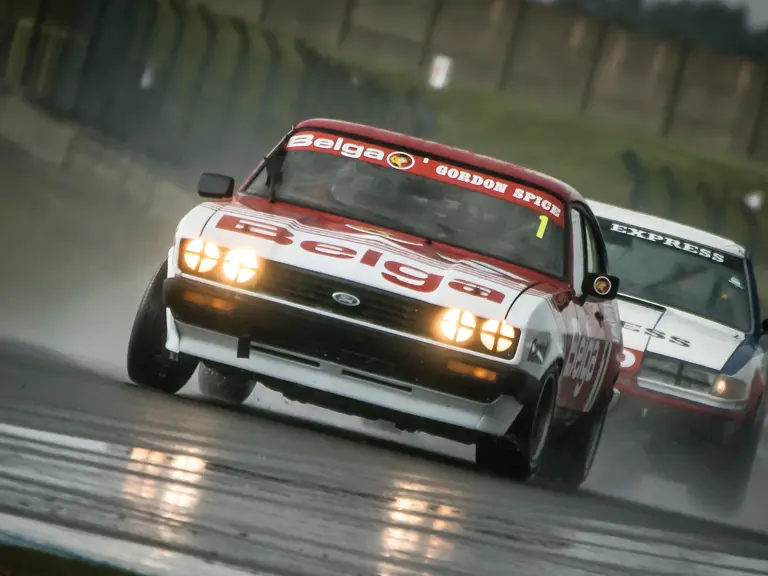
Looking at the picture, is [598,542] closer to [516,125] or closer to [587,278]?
[587,278]

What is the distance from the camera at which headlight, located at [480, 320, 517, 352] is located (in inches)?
290

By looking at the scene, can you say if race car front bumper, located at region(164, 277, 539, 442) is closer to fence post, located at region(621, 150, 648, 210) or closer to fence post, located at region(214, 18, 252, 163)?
fence post, located at region(214, 18, 252, 163)

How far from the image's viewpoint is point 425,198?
8586 mm

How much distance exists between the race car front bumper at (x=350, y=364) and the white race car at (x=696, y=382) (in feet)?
12.8

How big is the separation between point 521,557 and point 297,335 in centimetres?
250

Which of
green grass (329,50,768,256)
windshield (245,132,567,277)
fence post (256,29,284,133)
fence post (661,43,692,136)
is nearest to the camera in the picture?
windshield (245,132,567,277)

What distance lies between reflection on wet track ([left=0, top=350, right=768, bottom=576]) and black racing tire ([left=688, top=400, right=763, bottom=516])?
123 inches

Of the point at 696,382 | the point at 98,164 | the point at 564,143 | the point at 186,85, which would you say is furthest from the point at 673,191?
the point at 696,382

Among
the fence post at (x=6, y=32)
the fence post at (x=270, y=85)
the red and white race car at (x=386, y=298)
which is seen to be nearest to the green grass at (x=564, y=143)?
the fence post at (x=270, y=85)

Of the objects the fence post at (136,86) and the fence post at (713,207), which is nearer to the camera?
the fence post at (136,86)

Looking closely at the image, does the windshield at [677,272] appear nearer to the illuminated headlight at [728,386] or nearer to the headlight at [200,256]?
the illuminated headlight at [728,386]

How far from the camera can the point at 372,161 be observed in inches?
343

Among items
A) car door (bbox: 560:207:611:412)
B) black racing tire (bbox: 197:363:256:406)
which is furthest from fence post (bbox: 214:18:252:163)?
car door (bbox: 560:207:611:412)

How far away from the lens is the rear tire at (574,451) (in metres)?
9.76
